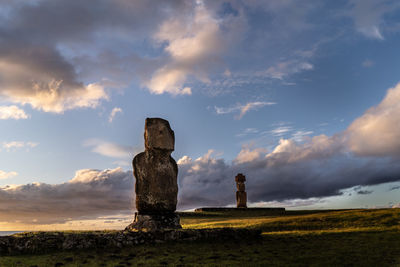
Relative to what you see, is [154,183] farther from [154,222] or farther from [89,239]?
[89,239]

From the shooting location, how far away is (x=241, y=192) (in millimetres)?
52156

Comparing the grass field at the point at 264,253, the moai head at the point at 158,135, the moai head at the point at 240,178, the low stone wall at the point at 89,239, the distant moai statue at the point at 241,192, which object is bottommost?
the grass field at the point at 264,253

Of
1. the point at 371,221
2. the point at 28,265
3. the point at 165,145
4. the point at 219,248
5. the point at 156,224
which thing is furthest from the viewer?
the point at 371,221

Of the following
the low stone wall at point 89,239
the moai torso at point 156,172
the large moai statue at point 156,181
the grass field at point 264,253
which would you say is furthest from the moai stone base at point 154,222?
the grass field at point 264,253

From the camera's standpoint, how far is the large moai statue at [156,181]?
1925 centimetres

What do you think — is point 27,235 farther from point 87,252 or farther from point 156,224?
point 156,224

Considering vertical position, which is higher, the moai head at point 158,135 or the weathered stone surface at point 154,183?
the moai head at point 158,135

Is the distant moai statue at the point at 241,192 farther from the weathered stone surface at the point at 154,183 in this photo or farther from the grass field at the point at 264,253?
the weathered stone surface at the point at 154,183

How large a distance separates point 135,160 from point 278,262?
33.8 ft

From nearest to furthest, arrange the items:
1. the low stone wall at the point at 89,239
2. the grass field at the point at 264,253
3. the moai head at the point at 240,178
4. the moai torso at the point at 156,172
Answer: the grass field at the point at 264,253
the low stone wall at the point at 89,239
the moai torso at the point at 156,172
the moai head at the point at 240,178

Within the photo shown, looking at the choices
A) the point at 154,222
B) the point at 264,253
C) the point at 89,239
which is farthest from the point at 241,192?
the point at 89,239

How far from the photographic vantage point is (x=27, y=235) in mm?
14750

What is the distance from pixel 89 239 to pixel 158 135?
24.6ft

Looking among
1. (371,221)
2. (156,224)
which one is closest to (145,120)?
(156,224)
